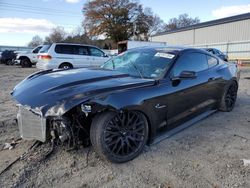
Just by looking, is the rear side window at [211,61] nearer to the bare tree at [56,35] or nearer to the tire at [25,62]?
the tire at [25,62]

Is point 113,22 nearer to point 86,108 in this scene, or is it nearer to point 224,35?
point 224,35

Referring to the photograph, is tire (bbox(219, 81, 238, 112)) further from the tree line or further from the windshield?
the tree line

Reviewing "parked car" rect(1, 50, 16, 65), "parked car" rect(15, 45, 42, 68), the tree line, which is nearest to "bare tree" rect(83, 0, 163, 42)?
the tree line

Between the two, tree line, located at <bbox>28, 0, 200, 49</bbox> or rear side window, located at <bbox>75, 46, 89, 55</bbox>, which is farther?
tree line, located at <bbox>28, 0, 200, 49</bbox>

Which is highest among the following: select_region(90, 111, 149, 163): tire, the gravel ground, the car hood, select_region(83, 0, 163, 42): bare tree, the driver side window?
select_region(83, 0, 163, 42): bare tree

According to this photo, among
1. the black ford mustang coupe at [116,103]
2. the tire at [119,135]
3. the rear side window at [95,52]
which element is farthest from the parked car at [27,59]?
the tire at [119,135]

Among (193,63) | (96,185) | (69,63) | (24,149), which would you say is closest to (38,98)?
(24,149)

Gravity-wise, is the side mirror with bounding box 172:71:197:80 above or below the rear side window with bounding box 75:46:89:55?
below

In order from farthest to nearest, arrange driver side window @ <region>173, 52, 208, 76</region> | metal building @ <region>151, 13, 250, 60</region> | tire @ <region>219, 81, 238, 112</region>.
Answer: metal building @ <region>151, 13, 250, 60</region> < tire @ <region>219, 81, 238, 112</region> < driver side window @ <region>173, 52, 208, 76</region>

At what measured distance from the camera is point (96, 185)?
2961 millimetres

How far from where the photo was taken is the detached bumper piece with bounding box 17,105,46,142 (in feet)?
10.5

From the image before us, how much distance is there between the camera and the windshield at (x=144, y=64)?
159 inches

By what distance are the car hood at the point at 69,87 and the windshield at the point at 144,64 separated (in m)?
A: 0.25

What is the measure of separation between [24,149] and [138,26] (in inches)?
2180
